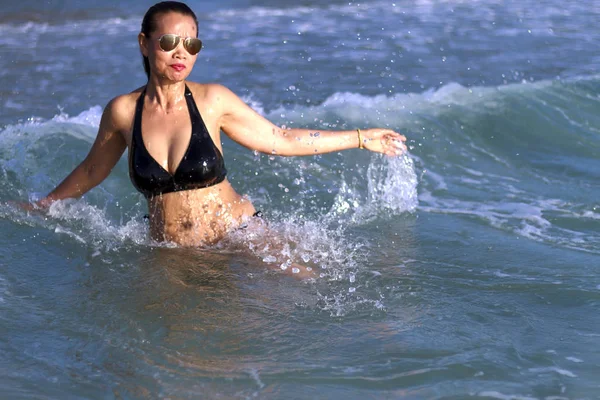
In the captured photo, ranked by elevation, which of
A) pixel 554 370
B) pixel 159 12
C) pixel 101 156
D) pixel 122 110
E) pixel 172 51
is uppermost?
pixel 159 12

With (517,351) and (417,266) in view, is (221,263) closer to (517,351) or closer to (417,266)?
(417,266)

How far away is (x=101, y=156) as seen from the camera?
202 inches

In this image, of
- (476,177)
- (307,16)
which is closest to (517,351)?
(476,177)

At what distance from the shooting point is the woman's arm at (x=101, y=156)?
16.1 ft

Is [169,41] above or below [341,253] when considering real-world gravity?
above

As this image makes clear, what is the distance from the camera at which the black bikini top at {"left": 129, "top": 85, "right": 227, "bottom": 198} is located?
4.73 m

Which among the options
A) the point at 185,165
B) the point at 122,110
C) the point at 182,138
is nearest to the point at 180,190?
the point at 185,165

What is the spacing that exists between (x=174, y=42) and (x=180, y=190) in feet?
2.59

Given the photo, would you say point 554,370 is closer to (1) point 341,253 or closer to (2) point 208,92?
(1) point 341,253

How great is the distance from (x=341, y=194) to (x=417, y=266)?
1871 mm

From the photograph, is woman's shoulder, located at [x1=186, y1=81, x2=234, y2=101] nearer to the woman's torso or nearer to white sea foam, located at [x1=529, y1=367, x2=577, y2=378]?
the woman's torso

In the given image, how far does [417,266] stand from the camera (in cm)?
512

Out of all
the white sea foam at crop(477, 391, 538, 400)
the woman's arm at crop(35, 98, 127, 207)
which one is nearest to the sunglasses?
the woman's arm at crop(35, 98, 127, 207)

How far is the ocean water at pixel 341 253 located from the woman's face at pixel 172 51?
0.98 metres
